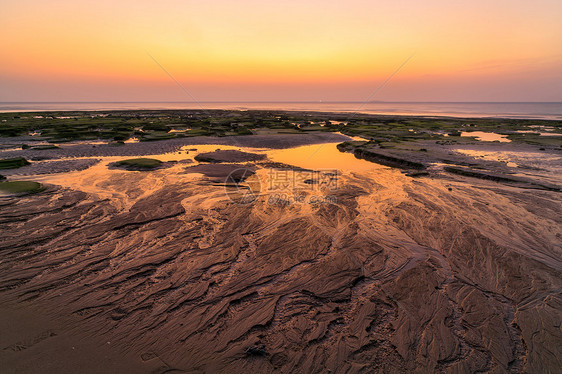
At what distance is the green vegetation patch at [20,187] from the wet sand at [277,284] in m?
1.05

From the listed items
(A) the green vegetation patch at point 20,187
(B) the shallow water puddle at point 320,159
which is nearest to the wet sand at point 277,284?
(A) the green vegetation patch at point 20,187

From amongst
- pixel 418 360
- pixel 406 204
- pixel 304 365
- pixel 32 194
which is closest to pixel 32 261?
pixel 32 194

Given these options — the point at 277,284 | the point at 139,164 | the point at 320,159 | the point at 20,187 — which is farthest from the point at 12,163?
the point at 320,159

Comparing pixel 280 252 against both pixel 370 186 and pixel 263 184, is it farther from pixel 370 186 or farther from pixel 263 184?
pixel 370 186

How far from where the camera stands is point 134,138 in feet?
122

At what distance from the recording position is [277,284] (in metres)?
7.82

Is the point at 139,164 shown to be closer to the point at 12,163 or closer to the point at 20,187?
the point at 20,187

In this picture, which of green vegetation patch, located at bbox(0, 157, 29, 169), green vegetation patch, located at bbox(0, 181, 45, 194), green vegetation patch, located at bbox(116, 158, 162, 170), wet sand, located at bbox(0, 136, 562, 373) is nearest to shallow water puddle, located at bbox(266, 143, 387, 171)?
wet sand, located at bbox(0, 136, 562, 373)

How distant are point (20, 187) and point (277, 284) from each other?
16232 mm

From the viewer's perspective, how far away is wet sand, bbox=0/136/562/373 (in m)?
5.54

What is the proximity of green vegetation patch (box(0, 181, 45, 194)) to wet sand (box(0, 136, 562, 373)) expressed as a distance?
105 cm

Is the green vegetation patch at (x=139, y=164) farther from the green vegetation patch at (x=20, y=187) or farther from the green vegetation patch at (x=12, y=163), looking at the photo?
the green vegetation patch at (x=12, y=163)

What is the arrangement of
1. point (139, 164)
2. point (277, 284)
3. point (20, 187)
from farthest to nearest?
1. point (139, 164)
2. point (20, 187)
3. point (277, 284)

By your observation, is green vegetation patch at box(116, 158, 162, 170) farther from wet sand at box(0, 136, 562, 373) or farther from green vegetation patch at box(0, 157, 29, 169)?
green vegetation patch at box(0, 157, 29, 169)
